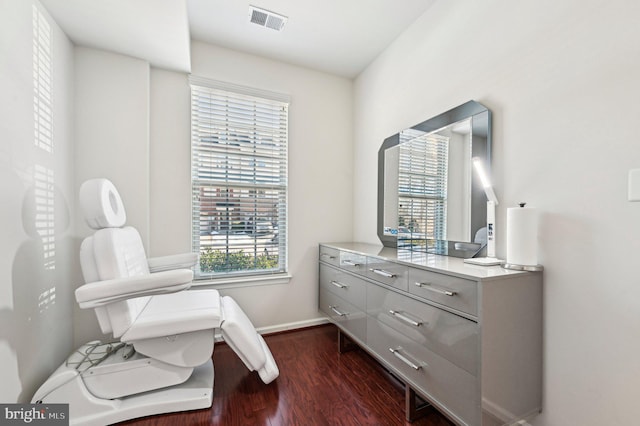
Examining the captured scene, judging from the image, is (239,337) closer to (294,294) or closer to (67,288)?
(294,294)

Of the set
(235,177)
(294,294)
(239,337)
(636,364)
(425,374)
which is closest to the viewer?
(636,364)

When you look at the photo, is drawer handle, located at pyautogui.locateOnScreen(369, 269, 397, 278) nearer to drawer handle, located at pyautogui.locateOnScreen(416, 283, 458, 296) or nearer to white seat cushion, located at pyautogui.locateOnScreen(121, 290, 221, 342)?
drawer handle, located at pyautogui.locateOnScreen(416, 283, 458, 296)

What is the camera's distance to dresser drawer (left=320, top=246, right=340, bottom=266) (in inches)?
95.8

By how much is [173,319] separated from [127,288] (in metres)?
0.31

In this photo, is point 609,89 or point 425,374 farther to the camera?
point 425,374

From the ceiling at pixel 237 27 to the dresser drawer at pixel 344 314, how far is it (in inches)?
91.8

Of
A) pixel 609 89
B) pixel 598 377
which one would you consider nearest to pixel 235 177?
pixel 609 89

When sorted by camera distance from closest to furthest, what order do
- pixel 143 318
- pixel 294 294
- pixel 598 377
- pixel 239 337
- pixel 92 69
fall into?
pixel 598 377, pixel 143 318, pixel 239 337, pixel 92 69, pixel 294 294

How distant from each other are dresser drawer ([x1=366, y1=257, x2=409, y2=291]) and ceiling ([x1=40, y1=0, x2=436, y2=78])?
1.96 m

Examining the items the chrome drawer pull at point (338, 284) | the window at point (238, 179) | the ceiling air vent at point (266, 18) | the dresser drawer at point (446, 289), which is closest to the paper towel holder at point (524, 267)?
the dresser drawer at point (446, 289)

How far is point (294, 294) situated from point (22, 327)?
1.91m

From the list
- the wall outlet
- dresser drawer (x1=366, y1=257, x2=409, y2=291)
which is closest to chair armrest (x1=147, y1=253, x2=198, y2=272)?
dresser drawer (x1=366, y1=257, x2=409, y2=291)

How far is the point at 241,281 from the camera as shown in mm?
2566

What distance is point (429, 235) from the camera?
6.79 ft
